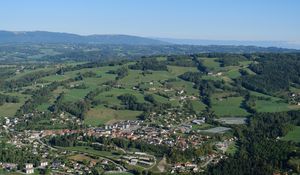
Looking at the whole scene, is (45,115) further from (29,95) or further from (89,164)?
(89,164)

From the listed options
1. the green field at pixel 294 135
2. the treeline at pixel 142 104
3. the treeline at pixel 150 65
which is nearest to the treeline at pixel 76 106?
the treeline at pixel 142 104

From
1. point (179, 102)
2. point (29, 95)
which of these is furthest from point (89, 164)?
point (29, 95)

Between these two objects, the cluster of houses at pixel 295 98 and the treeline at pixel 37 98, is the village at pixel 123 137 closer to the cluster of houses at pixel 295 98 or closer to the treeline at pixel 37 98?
the treeline at pixel 37 98

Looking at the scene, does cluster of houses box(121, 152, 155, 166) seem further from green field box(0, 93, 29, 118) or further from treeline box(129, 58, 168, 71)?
treeline box(129, 58, 168, 71)

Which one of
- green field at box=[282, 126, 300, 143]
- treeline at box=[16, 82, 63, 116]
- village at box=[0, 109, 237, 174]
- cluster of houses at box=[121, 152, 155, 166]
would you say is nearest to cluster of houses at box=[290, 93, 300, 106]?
green field at box=[282, 126, 300, 143]

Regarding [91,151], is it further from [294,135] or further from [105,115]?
[294,135]

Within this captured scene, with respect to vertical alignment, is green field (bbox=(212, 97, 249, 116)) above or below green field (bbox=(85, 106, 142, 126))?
above

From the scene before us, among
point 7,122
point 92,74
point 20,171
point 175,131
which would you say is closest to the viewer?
point 20,171
